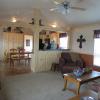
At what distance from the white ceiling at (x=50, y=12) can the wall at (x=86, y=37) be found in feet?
1.01

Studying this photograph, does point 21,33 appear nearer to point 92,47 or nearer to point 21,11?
point 21,11

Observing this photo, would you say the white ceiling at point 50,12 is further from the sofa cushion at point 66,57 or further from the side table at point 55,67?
the side table at point 55,67

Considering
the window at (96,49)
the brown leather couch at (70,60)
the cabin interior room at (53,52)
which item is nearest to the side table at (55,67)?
the cabin interior room at (53,52)

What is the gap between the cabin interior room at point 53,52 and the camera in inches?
149

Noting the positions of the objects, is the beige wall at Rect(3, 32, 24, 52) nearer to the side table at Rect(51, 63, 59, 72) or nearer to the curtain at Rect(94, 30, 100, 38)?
the side table at Rect(51, 63, 59, 72)

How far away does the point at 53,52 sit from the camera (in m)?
6.24

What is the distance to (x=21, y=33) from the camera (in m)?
8.97

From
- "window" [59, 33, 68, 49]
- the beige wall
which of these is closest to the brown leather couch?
"window" [59, 33, 68, 49]

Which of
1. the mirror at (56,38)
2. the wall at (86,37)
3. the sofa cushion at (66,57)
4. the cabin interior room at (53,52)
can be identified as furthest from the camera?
the mirror at (56,38)

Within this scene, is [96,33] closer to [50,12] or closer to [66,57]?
[66,57]

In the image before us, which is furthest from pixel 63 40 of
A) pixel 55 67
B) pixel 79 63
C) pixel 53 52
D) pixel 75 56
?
pixel 79 63

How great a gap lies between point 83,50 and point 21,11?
347cm

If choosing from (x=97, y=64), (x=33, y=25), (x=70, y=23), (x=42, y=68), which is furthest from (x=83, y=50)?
(x=33, y=25)

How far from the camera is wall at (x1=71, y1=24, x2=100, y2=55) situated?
5575mm
